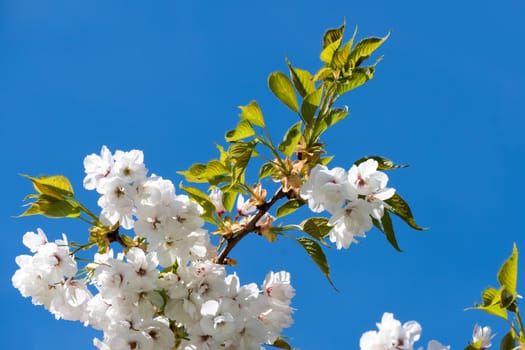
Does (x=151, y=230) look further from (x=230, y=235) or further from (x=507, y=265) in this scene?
(x=507, y=265)

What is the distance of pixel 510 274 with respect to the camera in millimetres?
2164

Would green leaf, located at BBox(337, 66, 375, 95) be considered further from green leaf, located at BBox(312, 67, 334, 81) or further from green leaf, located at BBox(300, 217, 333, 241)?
green leaf, located at BBox(300, 217, 333, 241)

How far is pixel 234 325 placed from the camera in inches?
98.5

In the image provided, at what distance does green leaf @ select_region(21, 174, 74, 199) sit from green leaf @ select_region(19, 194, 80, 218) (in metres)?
0.02

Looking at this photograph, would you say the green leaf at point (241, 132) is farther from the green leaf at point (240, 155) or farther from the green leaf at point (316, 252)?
the green leaf at point (316, 252)

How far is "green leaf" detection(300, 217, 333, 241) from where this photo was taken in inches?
106

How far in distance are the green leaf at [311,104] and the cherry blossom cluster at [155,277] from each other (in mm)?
487

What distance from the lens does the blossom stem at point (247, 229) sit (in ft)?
8.75

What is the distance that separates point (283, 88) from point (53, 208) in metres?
0.88

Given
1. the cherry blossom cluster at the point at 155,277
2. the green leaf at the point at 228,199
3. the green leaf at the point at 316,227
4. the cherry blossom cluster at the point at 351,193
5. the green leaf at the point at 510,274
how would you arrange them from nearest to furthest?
1. the green leaf at the point at 510,274
2. the cherry blossom cluster at the point at 351,193
3. the cherry blossom cluster at the point at 155,277
4. the green leaf at the point at 316,227
5. the green leaf at the point at 228,199

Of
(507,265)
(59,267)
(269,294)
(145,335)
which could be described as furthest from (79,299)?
(507,265)

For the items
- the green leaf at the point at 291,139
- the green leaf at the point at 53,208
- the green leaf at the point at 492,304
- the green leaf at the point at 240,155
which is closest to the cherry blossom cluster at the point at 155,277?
the green leaf at the point at 53,208

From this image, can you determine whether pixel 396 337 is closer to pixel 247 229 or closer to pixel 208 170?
pixel 247 229

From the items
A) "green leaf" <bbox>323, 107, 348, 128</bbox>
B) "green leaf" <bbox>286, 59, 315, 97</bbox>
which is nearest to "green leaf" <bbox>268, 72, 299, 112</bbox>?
"green leaf" <bbox>286, 59, 315, 97</bbox>
